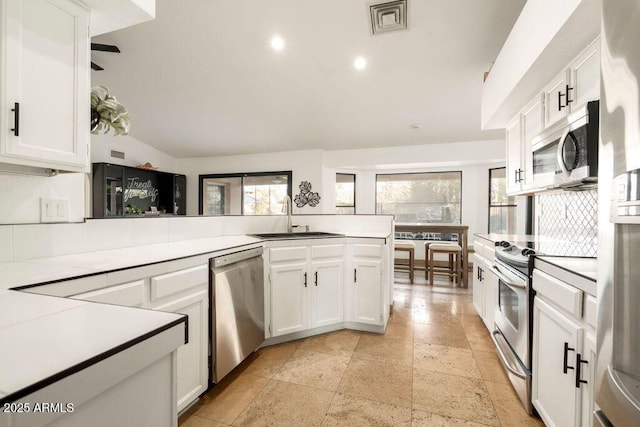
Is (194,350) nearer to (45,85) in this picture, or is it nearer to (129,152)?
(45,85)

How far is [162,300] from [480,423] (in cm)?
184

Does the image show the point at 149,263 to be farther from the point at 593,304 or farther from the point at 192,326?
the point at 593,304

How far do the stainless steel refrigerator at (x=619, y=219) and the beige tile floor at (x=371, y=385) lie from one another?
1179 millimetres

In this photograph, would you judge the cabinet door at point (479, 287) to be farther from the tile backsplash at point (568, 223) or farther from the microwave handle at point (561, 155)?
the microwave handle at point (561, 155)

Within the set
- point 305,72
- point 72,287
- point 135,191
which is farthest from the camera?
point 135,191

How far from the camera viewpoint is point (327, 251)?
2.71 metres

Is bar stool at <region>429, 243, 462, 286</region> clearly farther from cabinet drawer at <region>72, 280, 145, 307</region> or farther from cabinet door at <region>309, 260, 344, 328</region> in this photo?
cabinet drawer at <region>72, 280, 145, 307</region>

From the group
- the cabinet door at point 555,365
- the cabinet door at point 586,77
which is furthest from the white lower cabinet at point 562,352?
the cabinet door at point 586,77

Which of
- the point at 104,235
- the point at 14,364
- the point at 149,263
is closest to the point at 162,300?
the point at 149,263

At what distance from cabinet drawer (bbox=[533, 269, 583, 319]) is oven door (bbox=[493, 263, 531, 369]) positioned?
0.46ft

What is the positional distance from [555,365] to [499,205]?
4563 mm

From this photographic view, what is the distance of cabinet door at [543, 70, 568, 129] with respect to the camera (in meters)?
1.74

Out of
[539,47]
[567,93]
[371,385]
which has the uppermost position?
[539,47]

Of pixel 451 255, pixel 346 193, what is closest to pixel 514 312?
pixel 451 255
